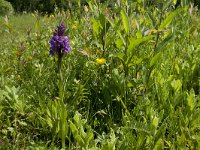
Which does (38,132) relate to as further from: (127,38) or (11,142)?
(127,38)

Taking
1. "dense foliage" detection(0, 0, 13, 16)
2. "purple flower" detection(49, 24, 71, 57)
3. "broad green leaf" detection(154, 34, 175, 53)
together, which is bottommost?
"dense foliage" detection(0, 0, 13, 16)

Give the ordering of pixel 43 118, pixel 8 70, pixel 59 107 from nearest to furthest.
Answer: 1. pixel 59 107
2. pixel 43 118
3. pixel 8 70

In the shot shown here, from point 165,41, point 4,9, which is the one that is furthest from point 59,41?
point 4,9

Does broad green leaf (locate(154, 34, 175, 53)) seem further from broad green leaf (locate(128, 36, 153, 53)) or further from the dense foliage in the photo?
the dense foliage

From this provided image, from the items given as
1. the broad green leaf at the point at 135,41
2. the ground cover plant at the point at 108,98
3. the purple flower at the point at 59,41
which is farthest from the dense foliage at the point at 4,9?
the purple flower at the point at 59,41

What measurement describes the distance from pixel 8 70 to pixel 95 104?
0.95m

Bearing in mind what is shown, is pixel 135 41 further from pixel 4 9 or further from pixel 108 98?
pixel 4 9

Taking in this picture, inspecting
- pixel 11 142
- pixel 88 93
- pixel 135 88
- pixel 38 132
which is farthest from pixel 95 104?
pixel 11 142

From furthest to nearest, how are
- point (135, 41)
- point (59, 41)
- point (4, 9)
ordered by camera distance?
point (4, 9) → point (135, 41) → point (59, 41)

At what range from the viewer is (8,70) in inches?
109

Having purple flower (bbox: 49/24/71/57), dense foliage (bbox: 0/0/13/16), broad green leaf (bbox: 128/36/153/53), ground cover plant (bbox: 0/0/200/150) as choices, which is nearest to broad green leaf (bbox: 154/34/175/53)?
ground cover plant (bbox: 0/0/200/150)

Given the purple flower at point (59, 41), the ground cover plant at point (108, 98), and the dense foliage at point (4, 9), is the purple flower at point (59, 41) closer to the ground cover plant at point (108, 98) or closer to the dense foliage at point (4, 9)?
the ground cover plant at point (108, 98)

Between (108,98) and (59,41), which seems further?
(108,98)

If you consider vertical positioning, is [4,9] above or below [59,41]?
below
